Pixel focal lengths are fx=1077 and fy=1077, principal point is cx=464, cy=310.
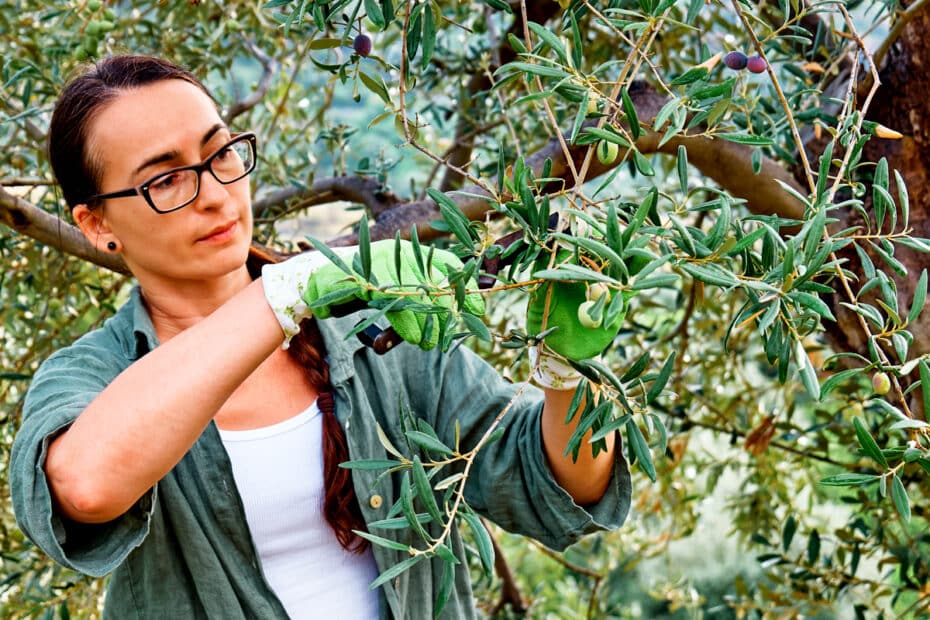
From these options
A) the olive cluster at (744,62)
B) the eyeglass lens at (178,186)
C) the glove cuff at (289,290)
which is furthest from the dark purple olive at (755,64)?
the eyeglass lens at (178,186)

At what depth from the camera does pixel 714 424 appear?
299 cm

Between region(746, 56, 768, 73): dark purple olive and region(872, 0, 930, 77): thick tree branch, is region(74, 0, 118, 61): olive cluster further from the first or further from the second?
region(872, 0, 930, 77): thick tree branch

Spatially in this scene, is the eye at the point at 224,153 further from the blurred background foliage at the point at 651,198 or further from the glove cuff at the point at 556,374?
the glove cuff at the point at 556,374

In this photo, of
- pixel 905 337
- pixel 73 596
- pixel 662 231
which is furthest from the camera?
pixel 73 596

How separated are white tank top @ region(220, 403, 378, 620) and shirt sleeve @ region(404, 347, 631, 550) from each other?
0.68 ft

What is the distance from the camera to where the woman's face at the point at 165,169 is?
1466 millimetres

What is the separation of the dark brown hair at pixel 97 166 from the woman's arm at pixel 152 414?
1.12 feet

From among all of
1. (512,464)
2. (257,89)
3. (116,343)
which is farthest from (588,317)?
(257,89)

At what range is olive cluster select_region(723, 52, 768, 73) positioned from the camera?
135cm

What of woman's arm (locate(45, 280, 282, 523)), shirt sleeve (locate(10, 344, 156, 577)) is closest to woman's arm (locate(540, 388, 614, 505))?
woman's arm (locate(45, 280, 282, 523))

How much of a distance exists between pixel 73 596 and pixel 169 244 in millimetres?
1329

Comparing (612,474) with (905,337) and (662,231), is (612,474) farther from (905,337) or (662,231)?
(662,231)

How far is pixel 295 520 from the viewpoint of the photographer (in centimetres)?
155

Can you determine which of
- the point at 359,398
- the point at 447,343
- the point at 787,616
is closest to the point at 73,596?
the point at 359,398
